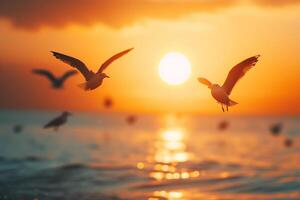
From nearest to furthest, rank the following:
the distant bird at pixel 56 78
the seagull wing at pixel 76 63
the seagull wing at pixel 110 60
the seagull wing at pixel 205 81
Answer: the seagull wing at pixel 110 60
the seagull wing at pixel 76 63
the seagull wing at pixel 205 81
the distant bird at pixel 56 78

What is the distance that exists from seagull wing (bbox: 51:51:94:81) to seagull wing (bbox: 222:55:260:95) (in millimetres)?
3718

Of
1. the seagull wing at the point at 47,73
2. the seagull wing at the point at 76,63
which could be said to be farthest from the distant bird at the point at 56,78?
the seagull wing at the point at 76,63

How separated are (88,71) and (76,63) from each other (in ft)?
1.87

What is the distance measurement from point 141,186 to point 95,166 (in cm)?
800

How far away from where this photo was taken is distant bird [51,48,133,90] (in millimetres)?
15551

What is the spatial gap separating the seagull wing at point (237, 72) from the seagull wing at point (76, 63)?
3718 mm

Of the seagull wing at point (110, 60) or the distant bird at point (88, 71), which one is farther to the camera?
the distant bird at point (88, 71)

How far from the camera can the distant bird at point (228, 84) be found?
1533 cm

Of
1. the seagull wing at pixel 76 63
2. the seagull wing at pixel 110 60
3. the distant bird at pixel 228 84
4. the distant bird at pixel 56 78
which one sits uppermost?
the distant bird at pixel 56 78

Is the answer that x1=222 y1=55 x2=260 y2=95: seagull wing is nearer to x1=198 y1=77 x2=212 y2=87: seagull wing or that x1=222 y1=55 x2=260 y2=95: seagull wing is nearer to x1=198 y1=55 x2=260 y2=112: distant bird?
x1=198 y1=55 x2=260 y2=112: distant bird

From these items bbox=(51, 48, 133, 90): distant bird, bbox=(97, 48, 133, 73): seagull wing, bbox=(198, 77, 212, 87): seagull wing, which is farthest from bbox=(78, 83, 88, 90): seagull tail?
bbox=(198, 77, 212, 87): seagull wing

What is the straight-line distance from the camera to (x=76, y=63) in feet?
52.5

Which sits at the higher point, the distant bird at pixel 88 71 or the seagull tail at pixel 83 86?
the distant bird at pixel 88 71

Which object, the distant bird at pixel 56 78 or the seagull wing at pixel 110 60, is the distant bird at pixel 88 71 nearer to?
the seagull wing at pixel 110 60
